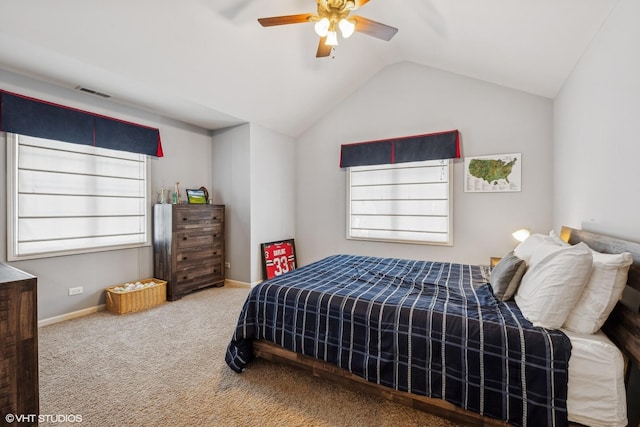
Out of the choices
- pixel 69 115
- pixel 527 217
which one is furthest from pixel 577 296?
pixel 69 115

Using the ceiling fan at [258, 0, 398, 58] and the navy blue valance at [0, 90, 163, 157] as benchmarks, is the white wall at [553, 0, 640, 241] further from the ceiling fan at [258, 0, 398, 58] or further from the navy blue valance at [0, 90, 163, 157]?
the navy blue valance at [0, 90, 163, 157]

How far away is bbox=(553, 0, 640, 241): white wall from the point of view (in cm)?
167

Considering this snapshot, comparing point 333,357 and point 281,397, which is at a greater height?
point 333,357

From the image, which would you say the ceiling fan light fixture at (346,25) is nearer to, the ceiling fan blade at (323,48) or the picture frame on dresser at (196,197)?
the ceiling fan blade at (323,48)

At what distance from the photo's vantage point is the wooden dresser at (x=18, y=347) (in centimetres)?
136

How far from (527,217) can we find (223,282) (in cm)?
434

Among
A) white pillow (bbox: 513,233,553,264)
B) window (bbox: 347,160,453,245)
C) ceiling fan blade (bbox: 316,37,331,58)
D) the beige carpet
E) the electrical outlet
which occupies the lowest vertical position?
the beige carpet

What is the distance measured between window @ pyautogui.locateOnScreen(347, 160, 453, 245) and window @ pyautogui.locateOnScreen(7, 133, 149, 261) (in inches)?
123

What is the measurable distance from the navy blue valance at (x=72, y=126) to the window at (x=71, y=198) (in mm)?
126

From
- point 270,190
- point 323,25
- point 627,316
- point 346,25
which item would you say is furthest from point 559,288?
point 270,190

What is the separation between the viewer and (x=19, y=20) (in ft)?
6.95

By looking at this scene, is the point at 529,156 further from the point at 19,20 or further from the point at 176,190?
the point at 19,20

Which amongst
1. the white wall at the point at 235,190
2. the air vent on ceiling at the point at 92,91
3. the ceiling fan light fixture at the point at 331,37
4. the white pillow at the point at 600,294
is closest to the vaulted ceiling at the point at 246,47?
the air vent on ceiling at the point at 92,91

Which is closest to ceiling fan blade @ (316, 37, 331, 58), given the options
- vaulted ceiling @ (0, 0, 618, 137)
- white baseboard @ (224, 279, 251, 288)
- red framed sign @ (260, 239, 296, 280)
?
vaulted ceiling @ (0, 0, 618, 137)
